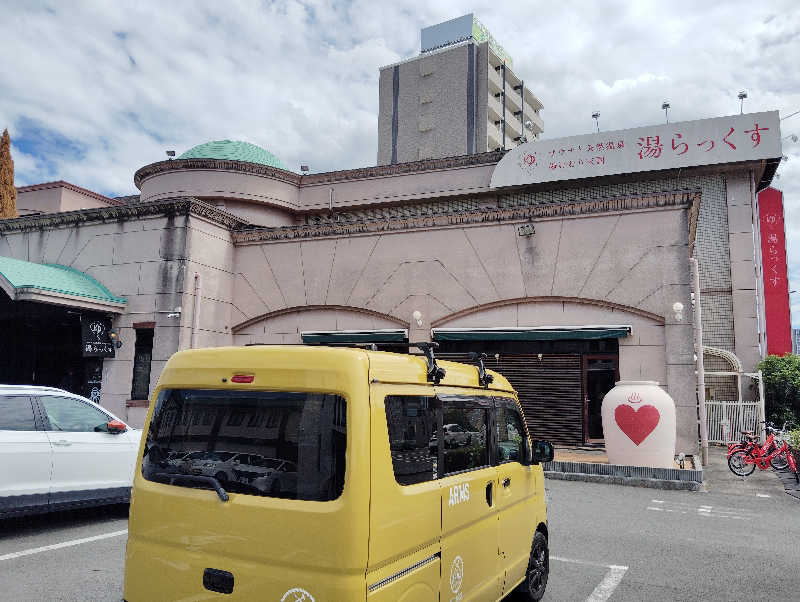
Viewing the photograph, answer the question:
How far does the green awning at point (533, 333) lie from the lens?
1523cm

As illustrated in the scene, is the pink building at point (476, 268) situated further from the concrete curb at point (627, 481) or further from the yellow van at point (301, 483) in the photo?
the yellow van at point (301, 483)

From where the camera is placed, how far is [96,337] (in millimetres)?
17625

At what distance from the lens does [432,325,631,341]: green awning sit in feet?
50.0

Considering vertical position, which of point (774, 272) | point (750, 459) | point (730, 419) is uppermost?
point (774, 272)

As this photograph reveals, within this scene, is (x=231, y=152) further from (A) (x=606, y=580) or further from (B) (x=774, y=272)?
(A) (x=606, y=580)

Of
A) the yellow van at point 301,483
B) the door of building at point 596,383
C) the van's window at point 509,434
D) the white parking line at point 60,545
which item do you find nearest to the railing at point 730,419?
the door of building at point 596,383

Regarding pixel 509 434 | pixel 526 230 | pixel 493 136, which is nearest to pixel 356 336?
pixel 526 230

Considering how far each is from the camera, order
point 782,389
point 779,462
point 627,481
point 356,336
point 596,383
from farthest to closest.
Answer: point 782,389, point 356,336, point 596,383, point 779,462, point 627,481

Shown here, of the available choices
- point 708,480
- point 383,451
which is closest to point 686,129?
point 708,480

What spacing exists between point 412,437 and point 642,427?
987 cm

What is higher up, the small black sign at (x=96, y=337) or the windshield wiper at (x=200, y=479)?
the small black sign at (x=96, y=337)

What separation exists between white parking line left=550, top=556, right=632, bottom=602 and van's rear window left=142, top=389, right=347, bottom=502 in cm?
375

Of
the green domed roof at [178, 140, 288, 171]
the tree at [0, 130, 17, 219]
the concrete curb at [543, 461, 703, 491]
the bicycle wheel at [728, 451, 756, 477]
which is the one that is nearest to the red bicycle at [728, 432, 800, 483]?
the bicycle wheel at [728, 451, 756, 477]

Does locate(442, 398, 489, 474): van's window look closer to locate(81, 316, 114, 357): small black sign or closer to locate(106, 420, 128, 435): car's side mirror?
locate(106, 420, 128, 435): car's side mirror
